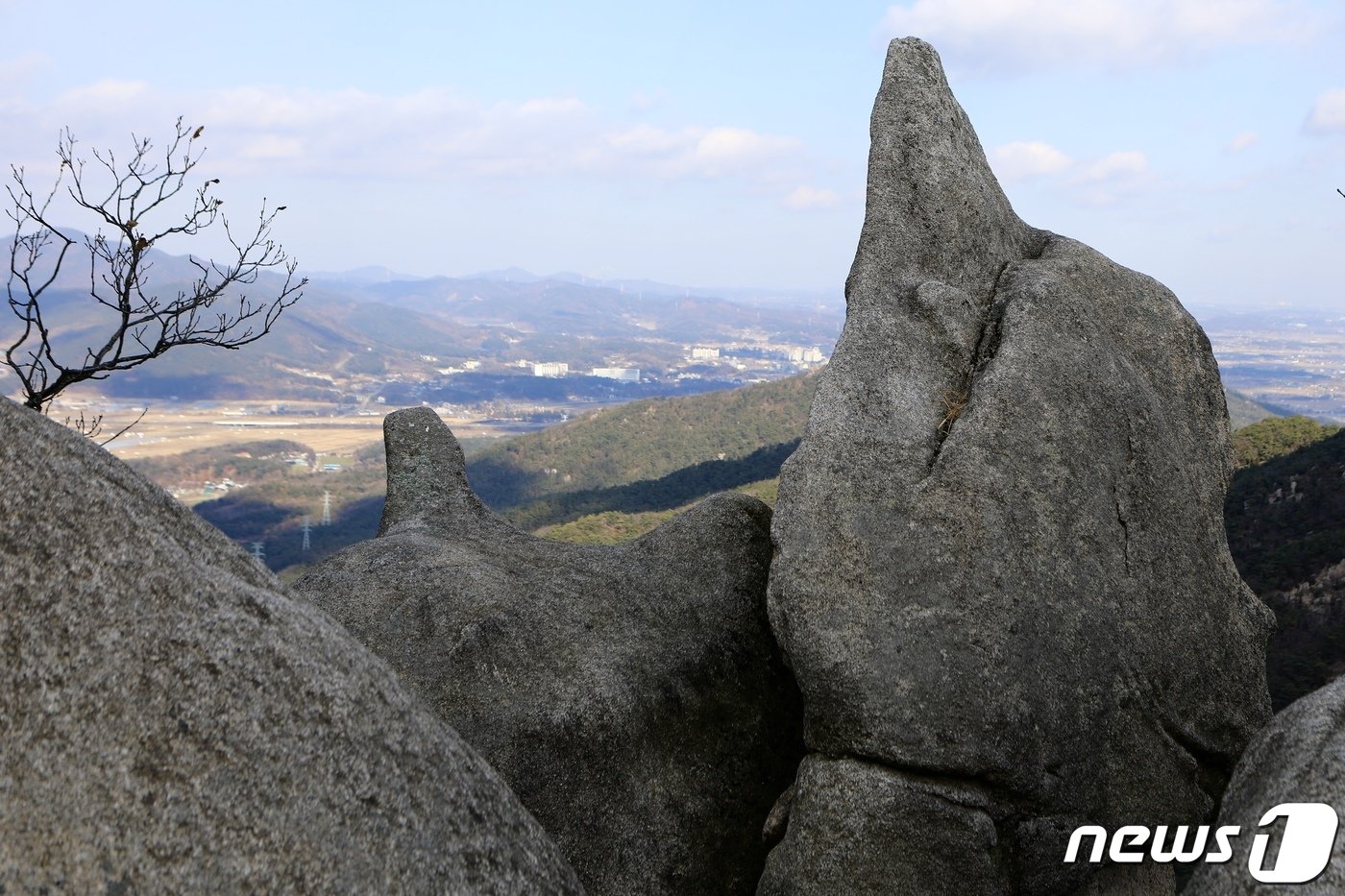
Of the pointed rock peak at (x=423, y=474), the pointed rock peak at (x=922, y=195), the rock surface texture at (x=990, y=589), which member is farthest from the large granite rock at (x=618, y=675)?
the pointed rock peak at (x=922, y=195)

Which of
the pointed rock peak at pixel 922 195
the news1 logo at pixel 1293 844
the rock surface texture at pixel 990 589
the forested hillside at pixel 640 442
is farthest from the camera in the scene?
the forested hillside at pixel 640 442

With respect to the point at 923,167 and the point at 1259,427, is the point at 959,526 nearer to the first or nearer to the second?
the point at 923,167

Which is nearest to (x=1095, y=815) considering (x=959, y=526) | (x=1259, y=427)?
(x=959, y=526)

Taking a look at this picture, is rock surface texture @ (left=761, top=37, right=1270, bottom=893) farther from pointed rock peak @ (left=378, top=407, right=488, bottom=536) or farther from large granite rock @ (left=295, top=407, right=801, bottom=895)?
pointed rock peak @ (left=378, top=407, right=488, bottom=536)

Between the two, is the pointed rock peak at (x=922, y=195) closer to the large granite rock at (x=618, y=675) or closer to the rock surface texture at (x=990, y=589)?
the rock surface texture at (x=990, y=589)

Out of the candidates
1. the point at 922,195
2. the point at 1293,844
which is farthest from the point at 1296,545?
the point at 1293,844

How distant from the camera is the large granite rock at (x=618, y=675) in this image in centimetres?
1086

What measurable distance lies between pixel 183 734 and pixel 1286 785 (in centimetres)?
749

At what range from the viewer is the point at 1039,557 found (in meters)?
10.4

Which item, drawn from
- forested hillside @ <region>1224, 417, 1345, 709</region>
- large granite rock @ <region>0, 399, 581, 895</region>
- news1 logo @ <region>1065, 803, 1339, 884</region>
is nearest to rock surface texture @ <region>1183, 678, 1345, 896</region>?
news1 logo @ <region>1065, 803, 1339, 884</region>

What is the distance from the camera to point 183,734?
6598 millimetres

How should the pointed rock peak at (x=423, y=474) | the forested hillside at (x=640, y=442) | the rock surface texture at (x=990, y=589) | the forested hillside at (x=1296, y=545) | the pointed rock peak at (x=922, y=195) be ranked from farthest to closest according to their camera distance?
the forested hillside at (x=640, y=442), the forested hillside at (x=1296, y=545), the pointed rock peak at (x=423, y=474), the pointed rock peak at (x=922, y=195), the rock surface texture at (x=990, y=589)

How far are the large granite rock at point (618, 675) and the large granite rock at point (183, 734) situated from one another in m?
2.67

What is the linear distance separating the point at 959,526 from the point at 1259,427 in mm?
39016
